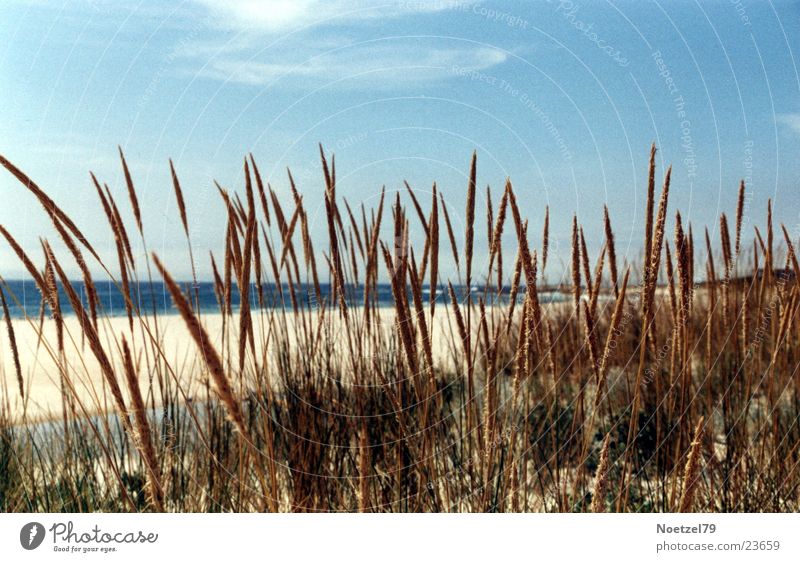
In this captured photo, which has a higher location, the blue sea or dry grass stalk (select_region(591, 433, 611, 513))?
the blue sea

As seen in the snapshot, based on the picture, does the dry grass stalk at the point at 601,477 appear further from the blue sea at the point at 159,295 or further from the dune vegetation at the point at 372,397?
the blue sea at the point at 159,295

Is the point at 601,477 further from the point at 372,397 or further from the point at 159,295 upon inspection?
Answer: the point at 159,295

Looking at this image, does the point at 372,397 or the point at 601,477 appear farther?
the point at 372,397

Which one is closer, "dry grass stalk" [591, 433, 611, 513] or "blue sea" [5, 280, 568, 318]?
"dry grass stalk" [591, 433, 611, 513]

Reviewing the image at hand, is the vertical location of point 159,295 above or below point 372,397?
above

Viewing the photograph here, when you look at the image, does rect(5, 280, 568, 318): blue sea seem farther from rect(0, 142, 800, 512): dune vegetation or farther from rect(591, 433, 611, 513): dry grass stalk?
rect(591, 433, 611, 513): dry grass stalk

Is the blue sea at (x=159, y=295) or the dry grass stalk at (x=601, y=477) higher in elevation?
the blue sea at (x=159, y=295)

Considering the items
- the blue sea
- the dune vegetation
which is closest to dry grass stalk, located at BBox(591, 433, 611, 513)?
the dune vegetation

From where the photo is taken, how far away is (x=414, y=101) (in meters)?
1.47

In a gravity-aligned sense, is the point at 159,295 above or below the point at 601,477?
above

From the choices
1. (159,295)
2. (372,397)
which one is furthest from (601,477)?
(159,295)

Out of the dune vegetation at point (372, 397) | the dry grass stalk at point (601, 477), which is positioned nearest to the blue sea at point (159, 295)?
the dune vegetation at point (372, 397)
